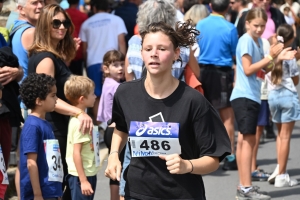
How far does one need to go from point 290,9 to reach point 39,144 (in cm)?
1361

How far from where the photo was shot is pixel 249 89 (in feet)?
24.9

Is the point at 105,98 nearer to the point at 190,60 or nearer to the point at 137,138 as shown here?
the point at 190,60

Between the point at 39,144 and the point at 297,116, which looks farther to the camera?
the point at 297,116

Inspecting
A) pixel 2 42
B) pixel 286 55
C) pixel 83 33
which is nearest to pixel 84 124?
pixel 2 42

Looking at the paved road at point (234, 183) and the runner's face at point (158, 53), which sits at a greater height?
the runner's face at point (158, 53)

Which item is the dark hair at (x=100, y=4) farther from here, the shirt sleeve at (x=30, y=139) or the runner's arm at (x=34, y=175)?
the runner's arm at (x=34, y=175)

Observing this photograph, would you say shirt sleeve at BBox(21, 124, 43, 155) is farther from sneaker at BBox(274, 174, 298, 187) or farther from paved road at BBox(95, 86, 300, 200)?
sneaker at BBox(274, 174, 298, 187)

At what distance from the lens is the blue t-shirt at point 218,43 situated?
920 cm

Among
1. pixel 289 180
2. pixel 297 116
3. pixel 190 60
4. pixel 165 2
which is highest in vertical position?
pixel 165 2

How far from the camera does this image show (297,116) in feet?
26.7

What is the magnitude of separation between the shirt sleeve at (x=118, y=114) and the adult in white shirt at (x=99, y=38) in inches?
231

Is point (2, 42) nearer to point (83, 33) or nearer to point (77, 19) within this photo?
point (83, 33)

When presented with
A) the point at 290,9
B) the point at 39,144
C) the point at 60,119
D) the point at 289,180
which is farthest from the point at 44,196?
the point at 290,9

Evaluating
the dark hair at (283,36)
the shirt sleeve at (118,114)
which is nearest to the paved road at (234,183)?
the dark hair at (283,36)
